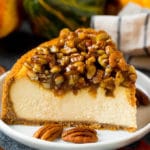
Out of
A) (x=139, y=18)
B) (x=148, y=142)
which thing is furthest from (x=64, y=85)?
(x=139, y=18)

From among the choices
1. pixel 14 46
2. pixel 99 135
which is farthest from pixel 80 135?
pixel 14 46

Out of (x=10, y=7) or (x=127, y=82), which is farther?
(x=10, y=7)

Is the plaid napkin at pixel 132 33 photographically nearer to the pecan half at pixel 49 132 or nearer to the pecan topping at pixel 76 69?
the pecan topping at pixel 76 69

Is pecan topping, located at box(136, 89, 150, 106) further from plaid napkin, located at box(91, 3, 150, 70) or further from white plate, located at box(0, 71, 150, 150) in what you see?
plaid napkin, located at box(91, 3, 150, 70)

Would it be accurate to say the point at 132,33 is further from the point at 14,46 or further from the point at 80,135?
the point at 80,135

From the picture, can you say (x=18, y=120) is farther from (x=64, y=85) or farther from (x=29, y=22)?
(x=29, y=22)

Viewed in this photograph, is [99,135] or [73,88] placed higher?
[73,88]
